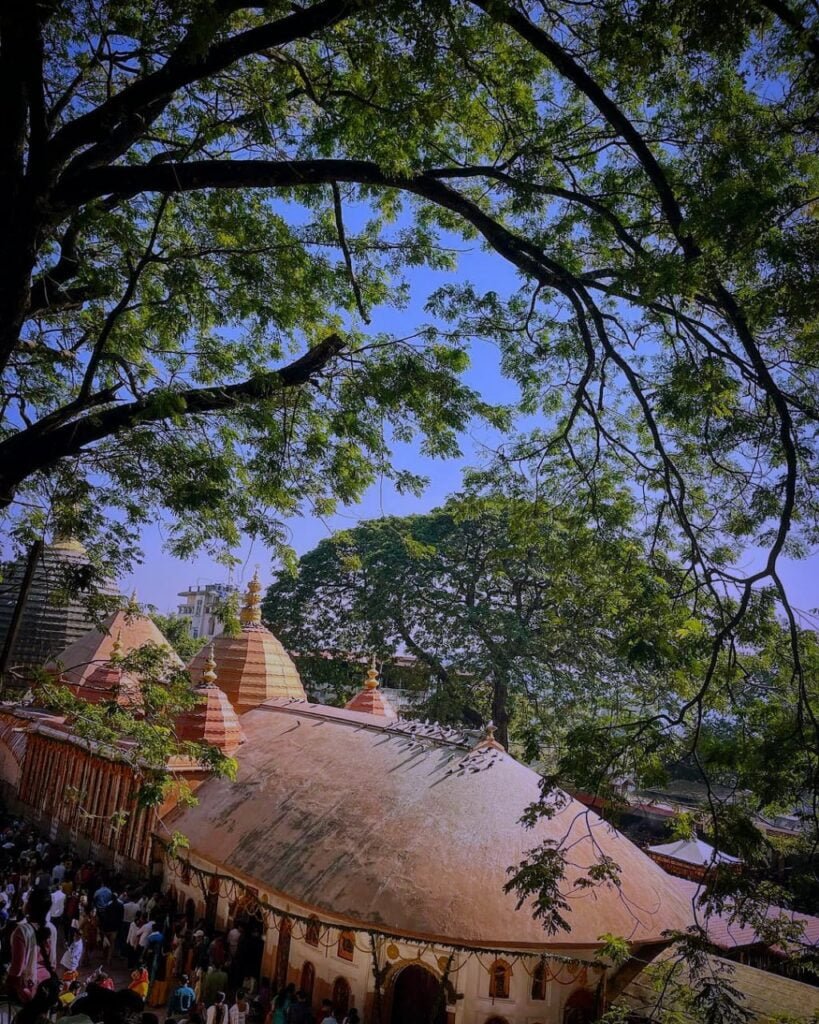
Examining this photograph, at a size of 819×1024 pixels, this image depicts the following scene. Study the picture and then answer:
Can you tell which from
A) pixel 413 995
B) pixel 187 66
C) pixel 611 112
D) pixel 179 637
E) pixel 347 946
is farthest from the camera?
pixel 179 637

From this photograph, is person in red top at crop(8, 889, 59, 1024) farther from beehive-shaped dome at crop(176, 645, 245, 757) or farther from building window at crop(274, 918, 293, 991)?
beehive-shaped dome at crop(176, 645, 245, 757)

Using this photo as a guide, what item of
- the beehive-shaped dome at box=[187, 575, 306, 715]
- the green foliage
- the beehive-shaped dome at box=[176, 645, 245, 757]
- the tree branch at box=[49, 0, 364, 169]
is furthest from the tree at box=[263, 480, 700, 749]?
the tree branch at box=[49, 0, 364, 169]

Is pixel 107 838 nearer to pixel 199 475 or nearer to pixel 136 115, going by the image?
pixel 199 475

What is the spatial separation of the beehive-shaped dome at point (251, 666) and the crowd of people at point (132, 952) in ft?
15.0

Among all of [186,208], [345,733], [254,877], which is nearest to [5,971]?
[254,877]

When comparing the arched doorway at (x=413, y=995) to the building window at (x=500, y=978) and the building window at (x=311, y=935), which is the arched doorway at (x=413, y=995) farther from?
the building window at (x=311, y=935)

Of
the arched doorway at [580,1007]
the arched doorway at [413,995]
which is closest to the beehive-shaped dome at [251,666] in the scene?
the arched doorway at [413,995]

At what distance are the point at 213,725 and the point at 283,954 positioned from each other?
15.0 feet

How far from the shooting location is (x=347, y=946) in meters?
10.0

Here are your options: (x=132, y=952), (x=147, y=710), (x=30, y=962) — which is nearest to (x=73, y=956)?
(x=132, y=952)

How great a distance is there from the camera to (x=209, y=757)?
7.79 m

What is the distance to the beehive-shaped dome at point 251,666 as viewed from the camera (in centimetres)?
1731

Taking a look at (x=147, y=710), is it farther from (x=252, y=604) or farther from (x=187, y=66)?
(x=252, y=604)

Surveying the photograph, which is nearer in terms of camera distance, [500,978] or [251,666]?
[500,978]
